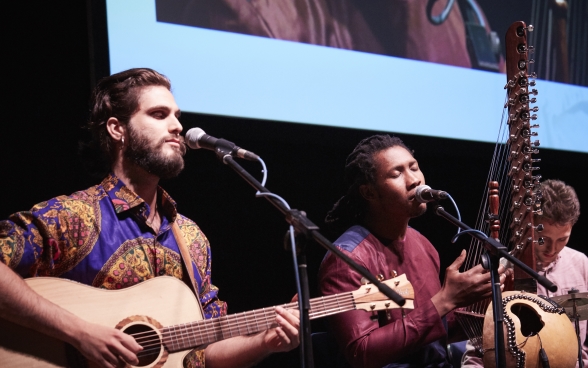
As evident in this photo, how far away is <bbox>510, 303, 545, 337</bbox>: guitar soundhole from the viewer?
10.1ft

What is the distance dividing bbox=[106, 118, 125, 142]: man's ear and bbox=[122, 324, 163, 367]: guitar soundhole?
0.94 meters

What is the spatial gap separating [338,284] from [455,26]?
2609 millimetres

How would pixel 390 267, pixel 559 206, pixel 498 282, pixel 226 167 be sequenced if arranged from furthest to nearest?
pixel 226 167, pixel 559 206, pixel 390 267, pixel 498 282

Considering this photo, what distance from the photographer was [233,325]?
9.18 ft

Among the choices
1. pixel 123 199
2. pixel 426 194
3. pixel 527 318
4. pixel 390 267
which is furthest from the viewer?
pixel 390 267

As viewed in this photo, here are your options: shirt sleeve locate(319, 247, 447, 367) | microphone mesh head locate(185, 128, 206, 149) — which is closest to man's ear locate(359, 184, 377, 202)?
shirt sleeve locate(319, 247, 447, 367)

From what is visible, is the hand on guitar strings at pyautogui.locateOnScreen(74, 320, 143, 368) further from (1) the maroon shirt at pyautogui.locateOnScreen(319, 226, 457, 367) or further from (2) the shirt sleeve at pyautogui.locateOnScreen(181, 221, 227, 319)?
(1) the maroon shirt at pyautogui.locateOnScreen(319, 226, 457, 367)

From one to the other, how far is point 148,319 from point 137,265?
27 cm

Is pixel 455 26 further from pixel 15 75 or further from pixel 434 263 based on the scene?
pixel 15 75

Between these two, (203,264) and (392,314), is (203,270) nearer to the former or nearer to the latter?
(203,264)

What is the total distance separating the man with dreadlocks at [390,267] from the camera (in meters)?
3.13

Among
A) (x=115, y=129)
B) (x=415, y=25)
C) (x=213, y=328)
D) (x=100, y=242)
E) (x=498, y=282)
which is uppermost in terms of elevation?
(x=415, y=25)

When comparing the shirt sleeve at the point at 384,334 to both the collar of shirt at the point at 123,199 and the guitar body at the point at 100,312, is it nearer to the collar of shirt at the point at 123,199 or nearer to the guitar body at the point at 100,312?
the guitar body at the point at 100,312

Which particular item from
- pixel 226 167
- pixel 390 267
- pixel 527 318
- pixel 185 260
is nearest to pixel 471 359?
pixel 527 318
